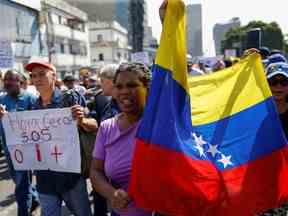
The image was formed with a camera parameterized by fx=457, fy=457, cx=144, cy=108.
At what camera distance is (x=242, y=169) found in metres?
2.32

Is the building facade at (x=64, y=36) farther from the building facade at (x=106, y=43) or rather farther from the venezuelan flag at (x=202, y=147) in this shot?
the venezuelan flag at (x=202, y=147)

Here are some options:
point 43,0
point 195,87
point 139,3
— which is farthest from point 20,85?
point 43,0

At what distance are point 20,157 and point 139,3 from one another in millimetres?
29933

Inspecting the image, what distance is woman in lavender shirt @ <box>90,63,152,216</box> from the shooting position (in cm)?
238

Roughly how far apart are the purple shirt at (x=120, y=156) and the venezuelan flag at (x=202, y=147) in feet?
0.61

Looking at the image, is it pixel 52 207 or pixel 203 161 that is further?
pixel 52 207

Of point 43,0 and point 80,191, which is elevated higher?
point 43,0

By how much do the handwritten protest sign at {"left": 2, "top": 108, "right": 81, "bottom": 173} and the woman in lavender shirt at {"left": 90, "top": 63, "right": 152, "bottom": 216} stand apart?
3.26 ft

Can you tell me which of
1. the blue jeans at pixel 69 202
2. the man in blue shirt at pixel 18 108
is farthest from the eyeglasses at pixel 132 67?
the man in blue shirt at pixel 18 108

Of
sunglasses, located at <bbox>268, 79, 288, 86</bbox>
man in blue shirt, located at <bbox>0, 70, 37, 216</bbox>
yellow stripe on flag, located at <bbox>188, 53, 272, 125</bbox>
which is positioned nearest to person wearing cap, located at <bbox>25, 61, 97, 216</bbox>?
man in blue shirt, located at <bbox>0, 70, 37, 216</bbox>

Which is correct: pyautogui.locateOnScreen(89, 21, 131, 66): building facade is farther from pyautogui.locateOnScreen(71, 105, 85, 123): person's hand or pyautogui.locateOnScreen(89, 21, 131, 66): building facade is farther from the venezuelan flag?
the venezuelan flag

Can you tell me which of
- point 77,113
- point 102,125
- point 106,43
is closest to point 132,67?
point 102,125

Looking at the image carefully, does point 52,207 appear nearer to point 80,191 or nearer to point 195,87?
point 80,191

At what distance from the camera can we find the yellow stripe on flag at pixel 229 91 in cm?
247
